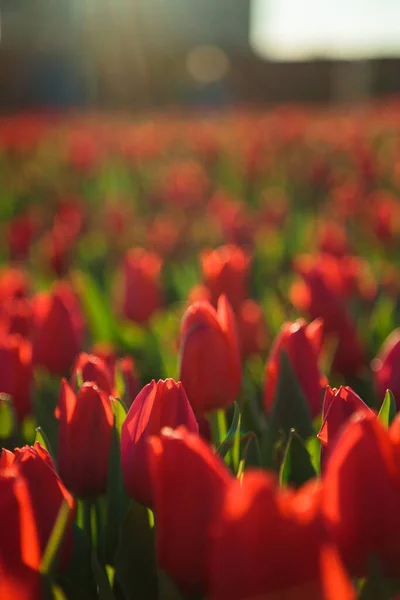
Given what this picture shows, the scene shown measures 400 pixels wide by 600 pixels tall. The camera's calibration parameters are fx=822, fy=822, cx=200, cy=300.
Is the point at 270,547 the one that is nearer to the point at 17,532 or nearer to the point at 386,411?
the point at 17,532

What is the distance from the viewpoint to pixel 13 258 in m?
2.61

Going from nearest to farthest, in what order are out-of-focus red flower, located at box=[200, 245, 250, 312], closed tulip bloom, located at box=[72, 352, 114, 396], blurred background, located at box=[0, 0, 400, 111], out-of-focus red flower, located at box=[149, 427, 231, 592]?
1. out-of-focus red flower, located at box=[149, 427, 231, 592]
2. closed tulip bloom, located at box=[72, 352, 114, 396]
3. out-of-focus red flower, located at box=[200, 245, 250, 312]
4. blurred background, located at box=[0, 0, 400, 111]

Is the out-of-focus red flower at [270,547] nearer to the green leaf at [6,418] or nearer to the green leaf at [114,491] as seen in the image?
the green leaf at [114,491]

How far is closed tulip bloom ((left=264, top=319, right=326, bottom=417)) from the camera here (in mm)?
1026

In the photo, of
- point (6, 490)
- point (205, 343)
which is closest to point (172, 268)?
point (205, 343)

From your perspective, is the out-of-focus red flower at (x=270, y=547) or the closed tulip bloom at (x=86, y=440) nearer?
the out-of-focus red flower at (x=270, y=547)

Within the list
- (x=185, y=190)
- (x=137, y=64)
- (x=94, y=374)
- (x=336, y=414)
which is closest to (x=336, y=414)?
(x=336, y=414)

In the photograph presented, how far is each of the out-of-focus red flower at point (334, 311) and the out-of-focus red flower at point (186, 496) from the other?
0.81m

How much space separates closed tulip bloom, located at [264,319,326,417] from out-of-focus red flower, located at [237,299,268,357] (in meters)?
0.42

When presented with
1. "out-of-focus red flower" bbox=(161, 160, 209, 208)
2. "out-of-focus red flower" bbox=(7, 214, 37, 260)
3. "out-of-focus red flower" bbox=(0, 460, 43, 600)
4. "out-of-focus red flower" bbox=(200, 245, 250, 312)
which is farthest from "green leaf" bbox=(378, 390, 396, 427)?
"out-of-focus red flower" bbox=(161, 160, 209, 208)

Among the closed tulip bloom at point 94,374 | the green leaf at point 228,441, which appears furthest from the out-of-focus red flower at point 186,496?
the closed tulip bloom at point 94,374

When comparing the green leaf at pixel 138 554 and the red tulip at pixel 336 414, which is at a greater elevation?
the red tulip at pixel 336 414

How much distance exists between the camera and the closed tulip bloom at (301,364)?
1.03m

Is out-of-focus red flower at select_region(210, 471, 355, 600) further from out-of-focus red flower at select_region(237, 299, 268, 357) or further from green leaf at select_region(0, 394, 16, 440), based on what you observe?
out-of-focus red flower at select_region(237, 299, 268, 357)
